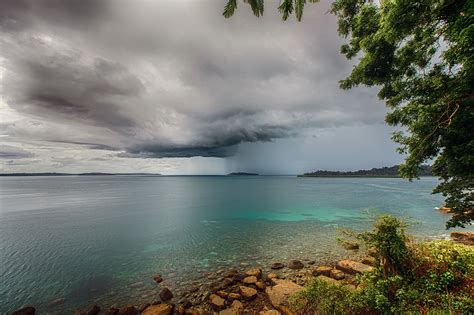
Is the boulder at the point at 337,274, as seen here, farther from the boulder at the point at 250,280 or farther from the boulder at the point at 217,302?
the boulder at the point at 217,302

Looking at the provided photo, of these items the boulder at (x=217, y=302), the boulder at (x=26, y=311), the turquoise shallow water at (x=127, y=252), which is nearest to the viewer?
the boulder at (x=217, y=302)

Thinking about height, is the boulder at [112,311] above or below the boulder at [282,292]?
below

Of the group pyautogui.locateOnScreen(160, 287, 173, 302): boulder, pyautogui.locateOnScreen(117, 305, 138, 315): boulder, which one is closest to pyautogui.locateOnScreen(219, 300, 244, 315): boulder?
pyautogui.locateOnScreen(160, 287, 173, 302): boulder

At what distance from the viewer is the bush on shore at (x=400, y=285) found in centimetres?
612

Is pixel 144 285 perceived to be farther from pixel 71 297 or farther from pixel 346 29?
pixel 346 29

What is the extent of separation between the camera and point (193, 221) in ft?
112

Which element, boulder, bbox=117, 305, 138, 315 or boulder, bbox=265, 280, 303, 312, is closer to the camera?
boulder, bbox=265, 280, 303, 312

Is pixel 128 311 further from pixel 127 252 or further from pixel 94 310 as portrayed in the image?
pixel 127 252

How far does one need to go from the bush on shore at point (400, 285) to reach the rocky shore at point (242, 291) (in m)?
2.13

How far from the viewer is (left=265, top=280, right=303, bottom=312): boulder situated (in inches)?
390

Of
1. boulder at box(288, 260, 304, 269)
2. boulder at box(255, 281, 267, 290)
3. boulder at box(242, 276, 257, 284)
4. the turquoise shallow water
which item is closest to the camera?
boulder at box(255, 281, 267, 290)

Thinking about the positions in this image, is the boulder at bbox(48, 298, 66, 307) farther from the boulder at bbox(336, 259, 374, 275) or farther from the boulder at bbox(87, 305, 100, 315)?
the boulder at bbox(336, 259, 374, 275)

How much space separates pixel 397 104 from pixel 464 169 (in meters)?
3.88

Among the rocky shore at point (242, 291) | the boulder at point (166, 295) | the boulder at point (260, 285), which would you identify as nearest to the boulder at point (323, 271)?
the rocky shore at point (242, 291)
